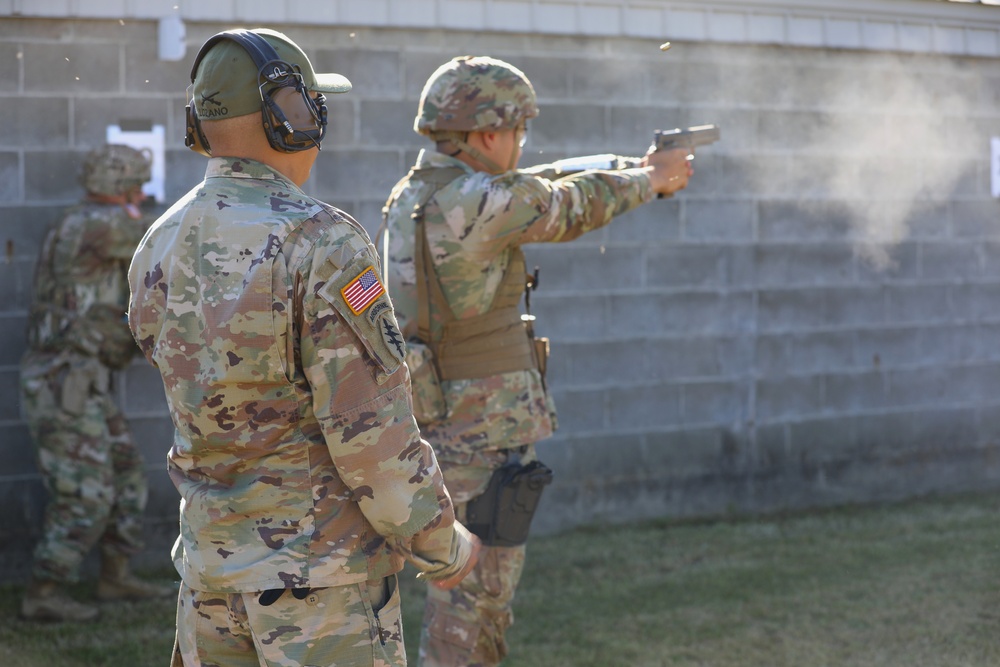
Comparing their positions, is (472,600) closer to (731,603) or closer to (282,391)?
(282,391)

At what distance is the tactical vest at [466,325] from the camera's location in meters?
3.67

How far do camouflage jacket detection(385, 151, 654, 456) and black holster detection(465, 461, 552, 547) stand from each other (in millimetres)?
127

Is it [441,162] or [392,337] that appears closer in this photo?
[392,337]

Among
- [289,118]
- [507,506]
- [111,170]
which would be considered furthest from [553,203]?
[111,170]

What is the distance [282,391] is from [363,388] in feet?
0.52

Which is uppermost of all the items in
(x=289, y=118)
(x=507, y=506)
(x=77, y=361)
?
(x=289, y=118)

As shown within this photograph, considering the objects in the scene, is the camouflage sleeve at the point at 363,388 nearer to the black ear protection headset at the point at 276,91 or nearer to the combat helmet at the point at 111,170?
the black ear protection headset at the point at 276,91

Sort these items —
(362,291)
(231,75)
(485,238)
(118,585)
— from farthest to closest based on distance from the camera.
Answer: (118,585) < (485,238) < (231,75) < (362,291)

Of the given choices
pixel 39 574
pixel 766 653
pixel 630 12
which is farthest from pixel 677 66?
pixel 39 574

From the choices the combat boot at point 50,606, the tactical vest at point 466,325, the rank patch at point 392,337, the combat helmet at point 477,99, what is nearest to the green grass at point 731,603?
the combat boot at point 50,606

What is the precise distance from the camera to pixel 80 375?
5.24m

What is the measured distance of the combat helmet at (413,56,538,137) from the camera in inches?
145

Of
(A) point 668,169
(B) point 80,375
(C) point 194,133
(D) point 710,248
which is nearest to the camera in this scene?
(C) point 194,133

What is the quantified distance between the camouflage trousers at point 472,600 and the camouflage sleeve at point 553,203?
27.7 inches
